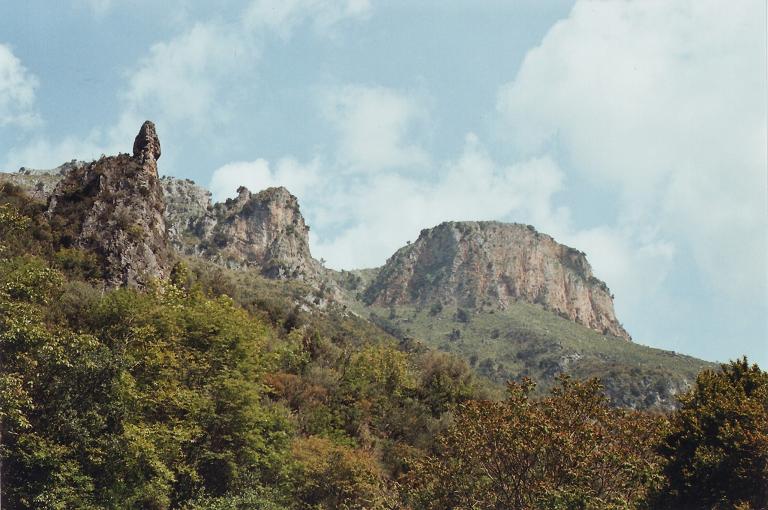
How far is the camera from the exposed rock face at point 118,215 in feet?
149

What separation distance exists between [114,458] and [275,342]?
1275 inches

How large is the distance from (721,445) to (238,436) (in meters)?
22.2

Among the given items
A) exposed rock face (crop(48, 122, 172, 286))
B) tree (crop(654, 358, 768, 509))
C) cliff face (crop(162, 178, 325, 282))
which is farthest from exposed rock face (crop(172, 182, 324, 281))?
tree (crop(654, 358, 768, 509))

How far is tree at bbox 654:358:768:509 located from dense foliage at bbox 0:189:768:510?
0.22 ft

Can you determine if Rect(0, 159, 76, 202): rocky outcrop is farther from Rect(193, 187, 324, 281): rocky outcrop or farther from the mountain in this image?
Rect(193, 187, 324, 281): rocky outcrop

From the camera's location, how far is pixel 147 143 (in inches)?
2188

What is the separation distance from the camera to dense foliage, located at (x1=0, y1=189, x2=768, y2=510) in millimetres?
21703

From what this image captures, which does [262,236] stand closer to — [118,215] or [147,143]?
[147,143]

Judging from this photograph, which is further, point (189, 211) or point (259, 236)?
point (259, 236)

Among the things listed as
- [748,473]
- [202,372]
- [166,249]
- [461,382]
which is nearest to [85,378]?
[202,372]

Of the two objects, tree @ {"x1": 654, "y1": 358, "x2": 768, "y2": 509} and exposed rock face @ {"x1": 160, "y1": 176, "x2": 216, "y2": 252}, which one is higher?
exposed rock face @ {"x1": 160, "y1": 176, "x2": 216, "y2": 252}

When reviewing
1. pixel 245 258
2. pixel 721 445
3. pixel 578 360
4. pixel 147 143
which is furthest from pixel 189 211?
pixel 721 445

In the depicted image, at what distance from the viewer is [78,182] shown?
52031mm

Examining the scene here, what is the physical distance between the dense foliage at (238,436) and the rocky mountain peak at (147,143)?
16495 mm
